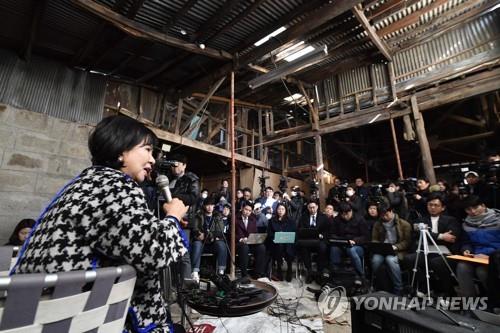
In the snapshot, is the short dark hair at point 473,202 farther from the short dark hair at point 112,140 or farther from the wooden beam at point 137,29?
the wooden beam at point 137,29

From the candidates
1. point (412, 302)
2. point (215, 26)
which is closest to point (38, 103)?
point (215, 26)

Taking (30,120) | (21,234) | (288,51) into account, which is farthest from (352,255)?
(30,120)

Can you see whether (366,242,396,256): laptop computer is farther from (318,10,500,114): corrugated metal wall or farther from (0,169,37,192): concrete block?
(0,169,37,192): concrete block

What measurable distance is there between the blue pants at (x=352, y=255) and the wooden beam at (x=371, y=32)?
436cm

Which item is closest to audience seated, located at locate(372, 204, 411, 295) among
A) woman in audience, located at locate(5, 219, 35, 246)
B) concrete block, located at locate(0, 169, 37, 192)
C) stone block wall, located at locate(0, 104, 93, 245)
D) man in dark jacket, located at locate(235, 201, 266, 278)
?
man in dark jacket, located at locate(235, 201, 266, 278)

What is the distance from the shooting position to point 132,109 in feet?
19.0

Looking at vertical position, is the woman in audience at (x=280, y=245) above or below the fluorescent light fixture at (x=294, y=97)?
below

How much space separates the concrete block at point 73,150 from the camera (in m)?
4.56

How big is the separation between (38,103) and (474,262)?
7.04 m

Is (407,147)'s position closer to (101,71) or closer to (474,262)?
(474,262)

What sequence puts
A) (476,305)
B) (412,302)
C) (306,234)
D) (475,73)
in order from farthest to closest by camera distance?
1. (475,73)
2. (306,234)
3. (476,305)
4. (412,302)

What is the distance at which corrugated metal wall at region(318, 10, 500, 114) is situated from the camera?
565cm

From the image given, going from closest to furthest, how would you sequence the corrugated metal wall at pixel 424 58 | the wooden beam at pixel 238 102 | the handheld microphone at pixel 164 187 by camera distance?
1. the handheld microphone at pixel 164 187
2. the corrugated metal wall at pixel 424 58
3. the wooden beam at pixel 238 102

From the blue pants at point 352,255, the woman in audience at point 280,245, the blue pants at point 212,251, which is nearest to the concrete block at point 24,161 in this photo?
the blue pants at point 212,251
